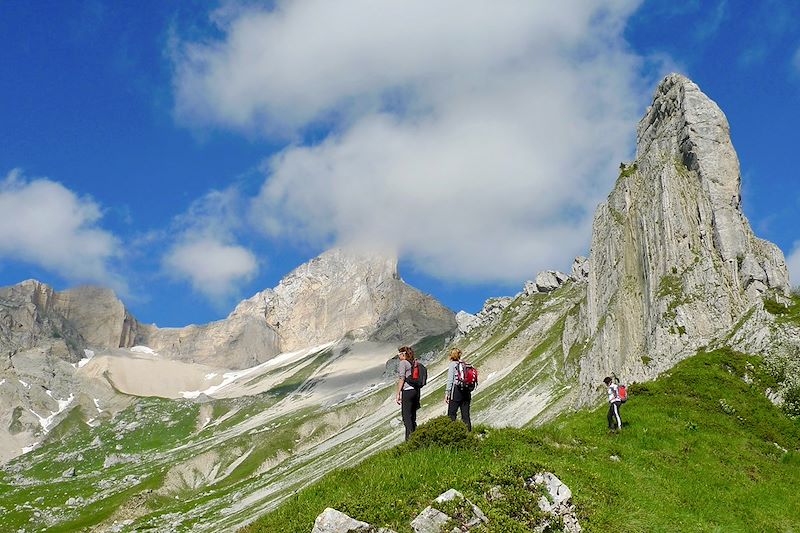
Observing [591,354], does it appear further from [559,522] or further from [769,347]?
[559,522]

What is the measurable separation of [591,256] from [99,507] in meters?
161

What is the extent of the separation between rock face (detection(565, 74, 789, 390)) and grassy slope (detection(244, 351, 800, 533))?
30994 mm

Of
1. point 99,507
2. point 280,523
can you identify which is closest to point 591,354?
point 280,523

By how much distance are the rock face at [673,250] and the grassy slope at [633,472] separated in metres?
31.0

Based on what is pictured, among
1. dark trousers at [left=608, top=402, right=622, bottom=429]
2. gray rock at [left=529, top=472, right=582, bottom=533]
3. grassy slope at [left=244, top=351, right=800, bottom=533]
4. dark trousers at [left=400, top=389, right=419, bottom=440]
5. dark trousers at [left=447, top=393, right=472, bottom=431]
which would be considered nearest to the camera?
gray rock at [left=529, top=472, right=582, bottom=533]

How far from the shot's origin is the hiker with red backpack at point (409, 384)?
76.3 feet

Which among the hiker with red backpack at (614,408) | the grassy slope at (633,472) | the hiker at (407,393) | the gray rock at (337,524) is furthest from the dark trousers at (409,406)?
the hiker with red backpack at (614,408)

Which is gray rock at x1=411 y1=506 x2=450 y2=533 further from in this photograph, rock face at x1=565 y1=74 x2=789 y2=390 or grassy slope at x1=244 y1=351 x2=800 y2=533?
rock face at x1=565 y1=74 x2=789 y2=390

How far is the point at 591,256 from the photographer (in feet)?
403

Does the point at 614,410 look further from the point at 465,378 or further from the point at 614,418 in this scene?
the point at 465,378

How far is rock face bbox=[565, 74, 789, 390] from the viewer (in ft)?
237

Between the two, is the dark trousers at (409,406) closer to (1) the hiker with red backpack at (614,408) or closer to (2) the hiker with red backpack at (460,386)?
(2) the hiker with red backpack at (460,386)

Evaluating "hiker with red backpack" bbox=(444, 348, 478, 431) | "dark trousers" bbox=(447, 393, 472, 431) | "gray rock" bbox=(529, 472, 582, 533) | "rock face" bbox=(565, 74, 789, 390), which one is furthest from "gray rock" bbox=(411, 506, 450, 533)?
"rock face" bbox=(565, 74, 789, 390)

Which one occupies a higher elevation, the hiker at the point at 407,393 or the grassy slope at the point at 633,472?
the hiker at the point at 407,393
